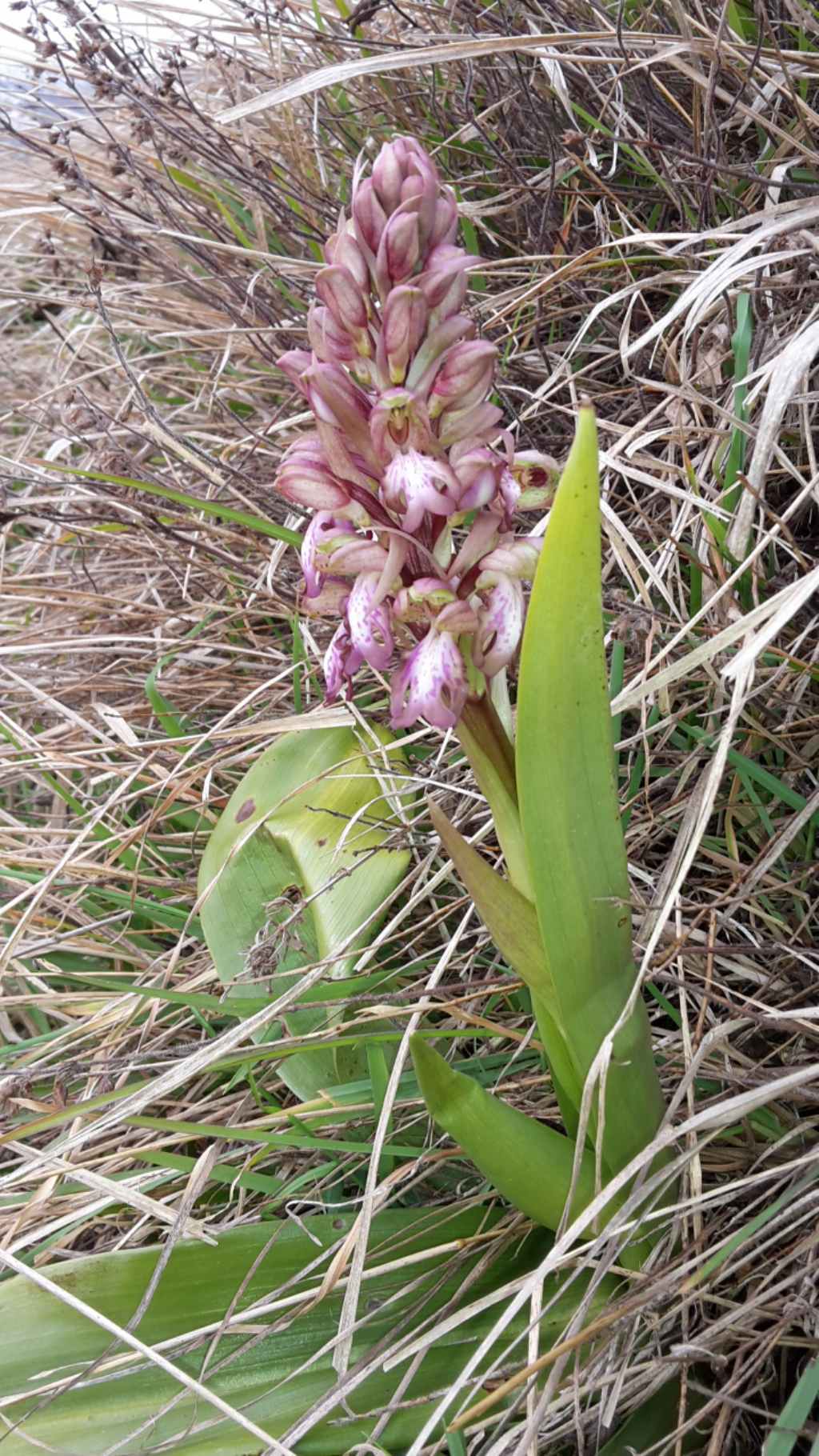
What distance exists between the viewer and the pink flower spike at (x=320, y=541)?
90cm

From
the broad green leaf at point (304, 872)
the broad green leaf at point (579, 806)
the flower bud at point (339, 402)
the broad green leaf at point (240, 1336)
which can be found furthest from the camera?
the broad green leaf at point (304, 872)

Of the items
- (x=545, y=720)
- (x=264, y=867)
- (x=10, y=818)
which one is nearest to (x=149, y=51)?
(x=10, y=818)

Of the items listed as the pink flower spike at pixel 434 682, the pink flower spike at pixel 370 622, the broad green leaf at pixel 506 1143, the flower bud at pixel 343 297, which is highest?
the flower bud at pixel 343 297

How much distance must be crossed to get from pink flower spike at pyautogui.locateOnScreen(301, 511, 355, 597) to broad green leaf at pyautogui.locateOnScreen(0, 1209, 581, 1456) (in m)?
0.61

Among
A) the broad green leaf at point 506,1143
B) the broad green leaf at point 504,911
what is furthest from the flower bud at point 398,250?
the broad green leaf at point 506,1143

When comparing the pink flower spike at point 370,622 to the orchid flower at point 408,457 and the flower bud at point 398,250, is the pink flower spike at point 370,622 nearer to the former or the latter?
the orchid flower at point 408,457

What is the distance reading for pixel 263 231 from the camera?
2000 mm

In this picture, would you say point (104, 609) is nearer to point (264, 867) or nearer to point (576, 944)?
point (264, 867)

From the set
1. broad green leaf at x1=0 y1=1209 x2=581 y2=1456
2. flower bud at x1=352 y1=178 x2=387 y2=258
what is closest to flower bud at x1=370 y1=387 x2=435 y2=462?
flower bud at x1=352 y1=178 x2=387 y2=258

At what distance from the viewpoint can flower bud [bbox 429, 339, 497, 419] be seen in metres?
0.84

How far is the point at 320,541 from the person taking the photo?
901 millimetres

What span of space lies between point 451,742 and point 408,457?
0.68m

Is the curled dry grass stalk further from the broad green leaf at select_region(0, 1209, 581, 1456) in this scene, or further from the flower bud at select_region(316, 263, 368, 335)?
the flower bud at select_region(316, 263, 368, 335)

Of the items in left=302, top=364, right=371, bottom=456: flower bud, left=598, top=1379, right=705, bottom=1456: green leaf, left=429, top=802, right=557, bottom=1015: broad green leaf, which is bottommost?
left=598, top=1379, right=705, bottom=1456: green leaf
